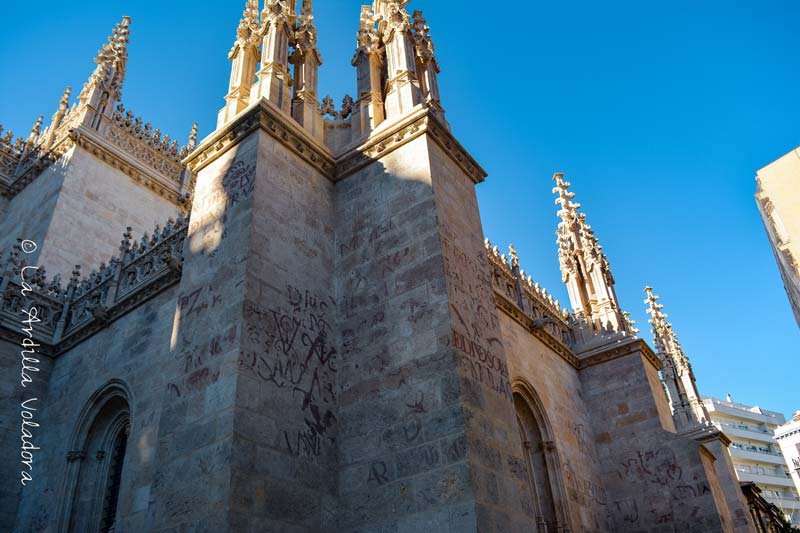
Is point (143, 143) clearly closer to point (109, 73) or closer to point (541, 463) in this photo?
point (109, 73)

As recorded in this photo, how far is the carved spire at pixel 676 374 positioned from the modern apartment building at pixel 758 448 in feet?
176

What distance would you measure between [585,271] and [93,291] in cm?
1330

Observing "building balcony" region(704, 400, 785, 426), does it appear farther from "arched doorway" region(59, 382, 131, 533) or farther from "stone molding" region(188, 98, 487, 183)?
"arched doorway" region(59, 382, 131, 533)

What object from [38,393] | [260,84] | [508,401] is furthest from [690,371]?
[38,393]

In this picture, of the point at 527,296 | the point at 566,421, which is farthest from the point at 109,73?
the point at 566,421

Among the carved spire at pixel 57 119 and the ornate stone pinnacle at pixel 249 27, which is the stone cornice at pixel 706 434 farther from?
the carved spire at pixel 57 119

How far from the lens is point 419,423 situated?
8.10 meters

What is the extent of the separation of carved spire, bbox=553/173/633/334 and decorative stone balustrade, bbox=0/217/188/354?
11.3 m

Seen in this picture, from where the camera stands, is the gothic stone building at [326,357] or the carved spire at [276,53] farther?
the carved spire at [276,53]

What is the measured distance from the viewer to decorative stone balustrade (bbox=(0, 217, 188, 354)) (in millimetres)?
13172

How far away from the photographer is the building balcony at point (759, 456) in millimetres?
74750

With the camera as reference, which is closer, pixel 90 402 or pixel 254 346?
pixel 254 346

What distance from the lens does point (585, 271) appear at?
1953cm

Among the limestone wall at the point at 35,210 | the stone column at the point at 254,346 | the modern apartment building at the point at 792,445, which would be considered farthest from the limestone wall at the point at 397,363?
the modern apartment building at the point at 792,445
